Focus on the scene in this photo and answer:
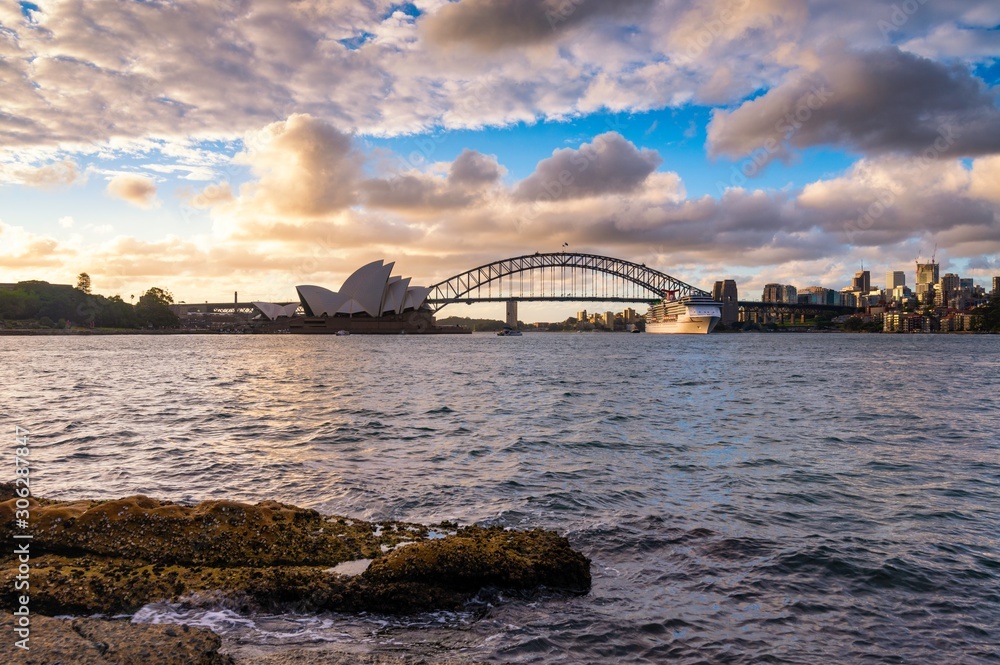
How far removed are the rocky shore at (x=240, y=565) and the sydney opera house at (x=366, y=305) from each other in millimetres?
111791

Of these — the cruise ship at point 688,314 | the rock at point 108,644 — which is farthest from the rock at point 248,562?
the cruise ship at point 688,314

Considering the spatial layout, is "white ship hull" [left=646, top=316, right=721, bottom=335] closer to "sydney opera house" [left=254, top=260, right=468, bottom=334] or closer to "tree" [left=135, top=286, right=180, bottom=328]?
"sydney opera house" [left=254, top=260, right=468, bottom=334]

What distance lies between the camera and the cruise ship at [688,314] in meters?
128

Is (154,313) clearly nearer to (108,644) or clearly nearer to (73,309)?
(73,309)

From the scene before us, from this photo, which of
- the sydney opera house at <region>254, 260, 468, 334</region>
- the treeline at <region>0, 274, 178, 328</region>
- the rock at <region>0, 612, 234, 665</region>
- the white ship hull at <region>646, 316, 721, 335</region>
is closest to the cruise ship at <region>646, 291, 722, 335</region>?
the white ship hull at <region>646, 316, 721, 335</region>

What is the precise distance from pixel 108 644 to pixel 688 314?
5314 inches

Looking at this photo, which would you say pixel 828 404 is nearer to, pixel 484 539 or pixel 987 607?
pixel 987 607

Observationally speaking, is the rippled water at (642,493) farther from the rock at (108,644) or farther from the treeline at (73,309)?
the treeline at (73,309)

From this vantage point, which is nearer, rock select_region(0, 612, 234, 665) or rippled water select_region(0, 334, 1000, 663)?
rock select_region(0, 612, 234, 665)

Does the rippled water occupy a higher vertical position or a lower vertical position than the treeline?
lower

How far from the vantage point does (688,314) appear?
131375 millimetres

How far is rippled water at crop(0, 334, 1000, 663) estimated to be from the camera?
183 inches

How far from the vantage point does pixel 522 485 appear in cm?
930

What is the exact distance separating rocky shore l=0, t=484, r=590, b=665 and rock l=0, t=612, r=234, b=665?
0.02 metres
